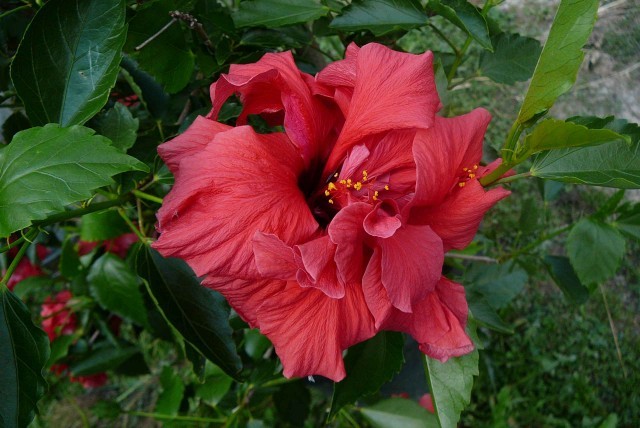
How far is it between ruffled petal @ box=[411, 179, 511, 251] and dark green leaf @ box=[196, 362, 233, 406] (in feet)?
2.27

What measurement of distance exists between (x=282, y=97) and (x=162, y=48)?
283mm

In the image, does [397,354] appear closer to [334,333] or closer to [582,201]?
[334,333]

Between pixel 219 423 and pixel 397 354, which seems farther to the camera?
pixel 219 423

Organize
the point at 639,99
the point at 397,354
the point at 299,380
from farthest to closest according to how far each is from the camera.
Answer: the point at 639,99 → the point at 299,380 → the point at 397,354

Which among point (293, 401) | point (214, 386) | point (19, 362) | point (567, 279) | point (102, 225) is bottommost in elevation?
point (293, 401)

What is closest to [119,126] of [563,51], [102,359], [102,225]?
[102,225]

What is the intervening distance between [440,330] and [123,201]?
0.45 meters

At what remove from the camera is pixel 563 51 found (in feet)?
1.62

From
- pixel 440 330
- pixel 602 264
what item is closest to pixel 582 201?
pixel 602 264

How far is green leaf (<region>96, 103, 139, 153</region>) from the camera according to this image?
0.73 m

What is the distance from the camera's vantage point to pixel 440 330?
578 mm

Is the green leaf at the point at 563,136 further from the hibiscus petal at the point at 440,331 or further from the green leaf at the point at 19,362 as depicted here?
the green leaf at the point at 19,362

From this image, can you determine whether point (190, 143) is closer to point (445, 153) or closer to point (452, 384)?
point (445, 153)

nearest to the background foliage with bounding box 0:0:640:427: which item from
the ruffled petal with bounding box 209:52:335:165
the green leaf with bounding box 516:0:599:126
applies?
the green leaf with bounding box 516:0:599:126
